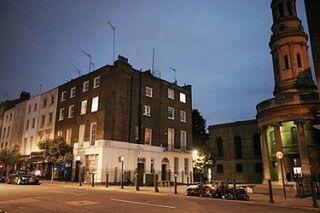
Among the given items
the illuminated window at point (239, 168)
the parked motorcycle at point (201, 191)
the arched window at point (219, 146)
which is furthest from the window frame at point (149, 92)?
the illuminated window at point (239, 168)

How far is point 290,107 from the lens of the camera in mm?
29719

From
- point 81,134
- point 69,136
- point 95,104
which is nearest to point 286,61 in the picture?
point 95,104

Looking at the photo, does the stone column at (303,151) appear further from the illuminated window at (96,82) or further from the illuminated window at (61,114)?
the illuminated window at (61,114)

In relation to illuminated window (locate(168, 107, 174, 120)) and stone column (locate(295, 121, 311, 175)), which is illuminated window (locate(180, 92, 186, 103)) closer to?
illuminated window (locate(168, 107, 174, 120))

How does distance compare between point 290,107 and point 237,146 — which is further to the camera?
point 237,146

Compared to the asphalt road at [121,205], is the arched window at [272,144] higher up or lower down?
higher up

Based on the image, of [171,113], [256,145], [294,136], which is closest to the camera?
[294,136]

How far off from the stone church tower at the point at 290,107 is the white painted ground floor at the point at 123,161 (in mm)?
12241

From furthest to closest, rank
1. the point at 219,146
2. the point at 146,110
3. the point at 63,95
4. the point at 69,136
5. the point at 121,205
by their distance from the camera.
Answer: the point at 219,146 → the point at 63,95 → the point at 146,110 → the point at 69,136 → the point at 121,205

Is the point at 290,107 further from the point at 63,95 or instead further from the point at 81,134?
the point at 63,95

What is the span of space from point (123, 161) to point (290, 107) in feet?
63.1

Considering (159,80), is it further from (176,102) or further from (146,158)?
(146,158)

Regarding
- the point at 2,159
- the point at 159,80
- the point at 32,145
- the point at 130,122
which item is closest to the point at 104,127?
the point at 130,122

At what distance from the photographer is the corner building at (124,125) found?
100 ft
